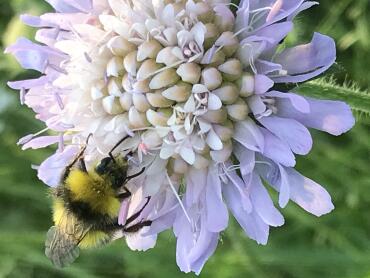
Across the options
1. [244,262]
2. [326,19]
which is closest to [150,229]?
[244,262]

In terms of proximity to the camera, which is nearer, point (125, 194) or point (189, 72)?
point (189, 72)

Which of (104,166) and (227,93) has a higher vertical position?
(227,93)

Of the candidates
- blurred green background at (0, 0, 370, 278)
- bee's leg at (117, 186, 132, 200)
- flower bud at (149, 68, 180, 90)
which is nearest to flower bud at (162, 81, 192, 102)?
flower bud at (149, 68, 180, 90)

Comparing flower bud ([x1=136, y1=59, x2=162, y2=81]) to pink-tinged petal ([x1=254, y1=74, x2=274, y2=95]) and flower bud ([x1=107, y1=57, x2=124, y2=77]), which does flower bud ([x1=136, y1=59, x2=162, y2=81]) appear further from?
pink-tinged petal ([x1=254, y1=74, x2=274, y2=95])

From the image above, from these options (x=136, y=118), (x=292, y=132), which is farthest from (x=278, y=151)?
(x=136, y=118)

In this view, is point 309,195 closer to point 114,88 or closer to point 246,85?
point 246,85

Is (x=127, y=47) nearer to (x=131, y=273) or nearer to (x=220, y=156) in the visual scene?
(x=220, y=156)

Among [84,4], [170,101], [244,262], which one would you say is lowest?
[244,262]
